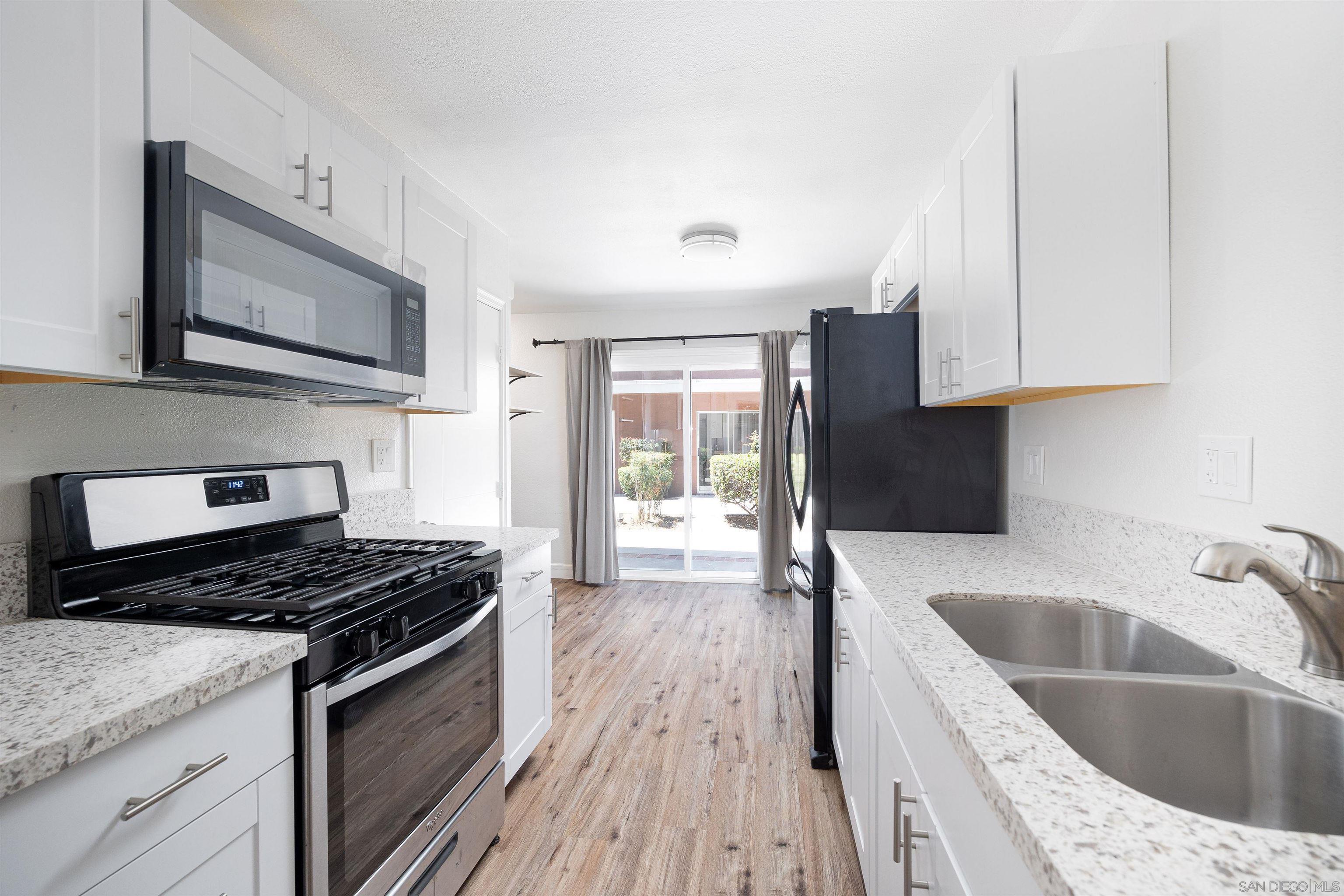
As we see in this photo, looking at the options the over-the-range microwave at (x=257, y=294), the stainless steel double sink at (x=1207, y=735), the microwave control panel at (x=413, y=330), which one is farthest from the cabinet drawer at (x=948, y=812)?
the microwave control panel at (x=413, y=330)

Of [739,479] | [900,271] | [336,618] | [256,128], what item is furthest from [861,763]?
[739,479]

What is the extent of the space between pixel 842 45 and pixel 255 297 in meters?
1.76

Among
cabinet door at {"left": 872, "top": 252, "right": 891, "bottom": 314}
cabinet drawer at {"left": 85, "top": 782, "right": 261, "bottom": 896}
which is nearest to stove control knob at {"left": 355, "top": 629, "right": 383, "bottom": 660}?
cabinet drawer at {"left": 85, "top": 782, "right": 261, "bottom": 896}

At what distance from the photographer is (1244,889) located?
1.46ft

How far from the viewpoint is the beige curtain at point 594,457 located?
488 cm

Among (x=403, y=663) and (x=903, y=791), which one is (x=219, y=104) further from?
(x=903, y=791)

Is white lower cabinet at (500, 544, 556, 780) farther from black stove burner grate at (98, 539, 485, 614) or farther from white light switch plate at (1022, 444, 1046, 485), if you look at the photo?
white light switch plate at (1022, 444, 1046, 485)

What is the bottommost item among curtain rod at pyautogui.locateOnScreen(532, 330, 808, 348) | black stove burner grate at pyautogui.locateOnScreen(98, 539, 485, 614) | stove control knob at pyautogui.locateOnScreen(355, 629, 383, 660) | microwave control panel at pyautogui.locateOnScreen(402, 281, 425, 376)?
stove control knob at pyautogui.locateOnScreen(355, 629, 383, 660)

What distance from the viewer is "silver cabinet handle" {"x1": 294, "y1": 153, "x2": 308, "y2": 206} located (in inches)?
56.8

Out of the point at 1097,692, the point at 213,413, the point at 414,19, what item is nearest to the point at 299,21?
the point at 414,19

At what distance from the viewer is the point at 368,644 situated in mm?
1118

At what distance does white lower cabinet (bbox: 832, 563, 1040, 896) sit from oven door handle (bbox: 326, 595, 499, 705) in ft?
3.26

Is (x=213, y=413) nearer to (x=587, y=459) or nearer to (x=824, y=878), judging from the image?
(x=824, y=878)

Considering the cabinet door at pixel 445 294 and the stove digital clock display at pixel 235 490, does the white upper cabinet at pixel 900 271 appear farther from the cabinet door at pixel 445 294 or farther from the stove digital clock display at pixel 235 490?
the stove digital clock display at pixel 235 490
